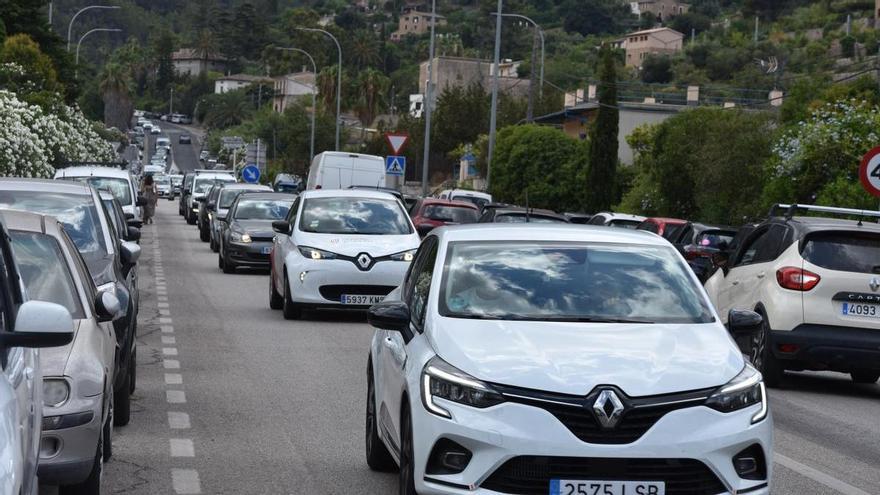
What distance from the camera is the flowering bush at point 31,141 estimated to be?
40.6 meters

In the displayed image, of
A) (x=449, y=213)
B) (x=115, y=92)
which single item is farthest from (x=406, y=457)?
(x=115, y=92)

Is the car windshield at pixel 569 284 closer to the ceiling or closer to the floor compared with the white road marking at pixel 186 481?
closer to the ceiling

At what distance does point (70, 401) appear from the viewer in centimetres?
802

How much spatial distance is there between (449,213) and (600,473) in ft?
87.6

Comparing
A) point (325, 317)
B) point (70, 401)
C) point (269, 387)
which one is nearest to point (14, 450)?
point (70, 401)

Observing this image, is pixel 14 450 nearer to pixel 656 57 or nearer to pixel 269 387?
pixel 269 387

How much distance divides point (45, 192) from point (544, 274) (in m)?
6.56

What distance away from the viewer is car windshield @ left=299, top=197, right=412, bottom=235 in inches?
830

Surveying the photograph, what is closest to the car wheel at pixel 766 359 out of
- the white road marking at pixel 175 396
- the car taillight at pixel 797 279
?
the car taillight at pixel 797 279

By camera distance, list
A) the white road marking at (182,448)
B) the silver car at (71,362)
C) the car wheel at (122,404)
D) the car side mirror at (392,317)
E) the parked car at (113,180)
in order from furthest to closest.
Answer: the parked car at (113,180) → the car wheel at (122,404) → the white road marking at (182,448) → the car side mirror at (392,317) → the silver car at (71,362)

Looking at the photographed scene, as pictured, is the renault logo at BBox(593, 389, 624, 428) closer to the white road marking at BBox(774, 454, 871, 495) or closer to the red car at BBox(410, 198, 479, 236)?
the white road marking at BBox(774, 454, 871, 495)

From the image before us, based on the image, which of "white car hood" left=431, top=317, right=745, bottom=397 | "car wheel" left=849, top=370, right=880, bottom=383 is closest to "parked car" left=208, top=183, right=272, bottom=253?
"car wheel" left=849, top=370, right=880, bottom=383

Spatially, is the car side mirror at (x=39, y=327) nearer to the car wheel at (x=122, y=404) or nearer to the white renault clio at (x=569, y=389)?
the white renault clio at (x=569, y=389)

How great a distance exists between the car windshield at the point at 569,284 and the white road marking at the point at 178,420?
3.29 m
